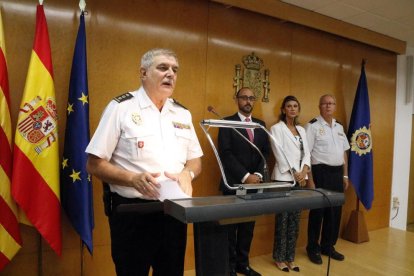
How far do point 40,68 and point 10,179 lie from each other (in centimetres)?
75

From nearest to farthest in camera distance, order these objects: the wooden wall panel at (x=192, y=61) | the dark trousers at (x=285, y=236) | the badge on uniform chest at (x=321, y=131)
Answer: the wooden wall panel at (x=192, y=61), the dark trousers at (x=285, y=236), the badge on uniform chest at (x=321, y=131)

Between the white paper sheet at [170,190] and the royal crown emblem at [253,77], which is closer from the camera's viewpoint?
the white paper sheet at [170,190]

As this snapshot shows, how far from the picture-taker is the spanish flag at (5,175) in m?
2.08

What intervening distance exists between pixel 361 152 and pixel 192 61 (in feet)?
7.82

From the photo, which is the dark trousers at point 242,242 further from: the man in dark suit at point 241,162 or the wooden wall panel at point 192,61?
the wooden wall panel at point 192,61

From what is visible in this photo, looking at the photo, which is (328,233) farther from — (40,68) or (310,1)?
(40,68)

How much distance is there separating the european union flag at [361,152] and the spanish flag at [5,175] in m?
3.48

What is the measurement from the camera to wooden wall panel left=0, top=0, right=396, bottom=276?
7.97 ft

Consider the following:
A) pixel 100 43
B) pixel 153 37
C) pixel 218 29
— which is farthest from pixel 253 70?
pixel 100 43

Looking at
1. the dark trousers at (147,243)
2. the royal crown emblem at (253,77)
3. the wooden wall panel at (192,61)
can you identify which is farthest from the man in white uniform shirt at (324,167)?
the dark trousers at (147,243)

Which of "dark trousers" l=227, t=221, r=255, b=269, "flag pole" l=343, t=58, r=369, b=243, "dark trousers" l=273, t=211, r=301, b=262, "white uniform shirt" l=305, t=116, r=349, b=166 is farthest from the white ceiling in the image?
"dark trousers" l=227, t=221, r=255, b=269

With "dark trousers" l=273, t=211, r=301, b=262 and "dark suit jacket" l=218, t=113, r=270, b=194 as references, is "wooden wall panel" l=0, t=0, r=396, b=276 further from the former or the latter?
"dark suit jacket" l=218, t=113, r=270, b=194

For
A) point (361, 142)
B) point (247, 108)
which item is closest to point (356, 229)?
point (361, 142)

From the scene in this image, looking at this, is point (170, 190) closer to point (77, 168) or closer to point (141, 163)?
point (141, 163)
